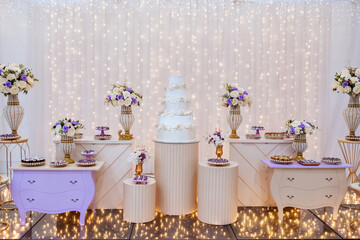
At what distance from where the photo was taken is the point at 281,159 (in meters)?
3.90

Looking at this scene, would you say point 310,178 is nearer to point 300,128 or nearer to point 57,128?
point 300,128

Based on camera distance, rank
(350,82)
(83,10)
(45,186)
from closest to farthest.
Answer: (45,186)
(350,82)
(83,10)

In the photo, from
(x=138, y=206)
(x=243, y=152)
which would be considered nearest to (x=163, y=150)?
(x=138, y=206)

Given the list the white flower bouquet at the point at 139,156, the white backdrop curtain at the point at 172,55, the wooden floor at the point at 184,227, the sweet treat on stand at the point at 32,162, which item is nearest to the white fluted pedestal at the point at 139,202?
the wooden floor at the point at 184,227

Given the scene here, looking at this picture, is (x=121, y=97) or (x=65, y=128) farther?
(x=121, y=97)

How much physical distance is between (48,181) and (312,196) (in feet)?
9.53

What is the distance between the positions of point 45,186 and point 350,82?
3.82 metres

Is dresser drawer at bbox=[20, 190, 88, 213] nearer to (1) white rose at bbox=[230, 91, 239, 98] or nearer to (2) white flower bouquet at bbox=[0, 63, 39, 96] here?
(2) white flower bouquet at bbox=[0, 63, 39, 96]

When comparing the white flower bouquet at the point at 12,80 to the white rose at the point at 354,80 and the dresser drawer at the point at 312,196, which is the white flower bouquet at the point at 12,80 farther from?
the white rose at the point at 354,80

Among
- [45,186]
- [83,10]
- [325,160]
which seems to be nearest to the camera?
[45,186]

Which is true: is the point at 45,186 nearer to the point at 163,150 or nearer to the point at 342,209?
the point at 163,150

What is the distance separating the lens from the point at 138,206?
12.2 ft

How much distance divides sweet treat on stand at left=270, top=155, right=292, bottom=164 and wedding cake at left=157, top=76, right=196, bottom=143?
0.97m

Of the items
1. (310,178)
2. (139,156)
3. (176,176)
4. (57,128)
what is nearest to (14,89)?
(57,128)
